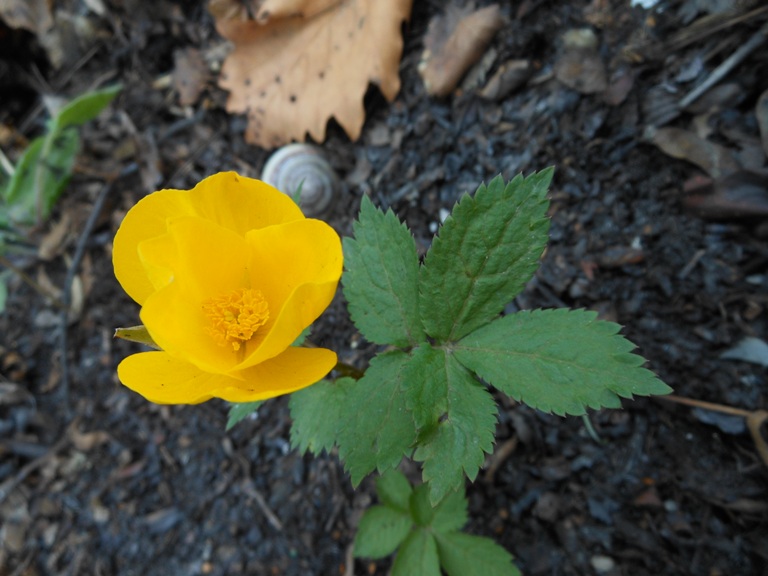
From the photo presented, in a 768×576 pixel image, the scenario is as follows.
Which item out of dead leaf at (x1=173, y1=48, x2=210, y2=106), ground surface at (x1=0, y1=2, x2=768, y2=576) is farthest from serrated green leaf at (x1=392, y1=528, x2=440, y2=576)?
dead leaf at (x1=173, y1=48, x2=210, y2=106)

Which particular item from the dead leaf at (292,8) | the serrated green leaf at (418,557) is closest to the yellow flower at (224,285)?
the serrated green leaf at (418,557)

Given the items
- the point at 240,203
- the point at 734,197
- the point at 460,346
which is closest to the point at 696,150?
the point at 734,197

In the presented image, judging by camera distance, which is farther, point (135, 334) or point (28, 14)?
point (28, 14)

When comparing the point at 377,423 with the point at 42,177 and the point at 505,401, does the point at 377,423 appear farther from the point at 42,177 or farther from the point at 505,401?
the point at 42,177

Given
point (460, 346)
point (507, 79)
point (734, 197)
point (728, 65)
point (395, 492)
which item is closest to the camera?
point (460, 346)

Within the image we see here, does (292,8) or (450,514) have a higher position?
(292,8)

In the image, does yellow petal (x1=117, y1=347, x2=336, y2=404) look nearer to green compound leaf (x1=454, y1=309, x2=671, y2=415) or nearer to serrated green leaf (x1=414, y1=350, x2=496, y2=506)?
serrated green leaf (x1=414, y1=350, x2=496, y2=506)

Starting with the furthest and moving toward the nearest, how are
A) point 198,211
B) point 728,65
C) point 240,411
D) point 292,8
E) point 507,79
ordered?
1. point 292,8
2. point 507,79
3. point 728,65
4. point 240,411
5. point 198,211

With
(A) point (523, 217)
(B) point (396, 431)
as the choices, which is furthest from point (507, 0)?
(B) point (396, 431)
